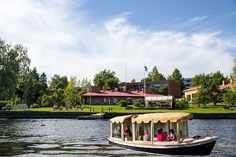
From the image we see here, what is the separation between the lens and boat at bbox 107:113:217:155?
98.4 feet

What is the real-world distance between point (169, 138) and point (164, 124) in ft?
8.73

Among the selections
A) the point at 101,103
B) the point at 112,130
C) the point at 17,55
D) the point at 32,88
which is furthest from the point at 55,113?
the point at 112,130

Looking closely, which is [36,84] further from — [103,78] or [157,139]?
[157,139]

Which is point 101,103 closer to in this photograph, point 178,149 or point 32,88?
point 32,88

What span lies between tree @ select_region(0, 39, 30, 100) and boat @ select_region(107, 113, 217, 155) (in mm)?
58253

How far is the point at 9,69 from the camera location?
9338cm

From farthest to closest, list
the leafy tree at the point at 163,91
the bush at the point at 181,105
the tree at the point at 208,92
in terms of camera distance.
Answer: the leafy tree at the point at 163,91 → the tree at the point at 208,92 → the bush at the point at 181,105

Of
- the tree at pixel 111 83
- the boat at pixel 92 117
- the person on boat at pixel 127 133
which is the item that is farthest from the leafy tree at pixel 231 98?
the person on boat at pixel 127 133

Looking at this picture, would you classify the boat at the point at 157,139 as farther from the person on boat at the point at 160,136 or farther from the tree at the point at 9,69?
the tree at the point at 9,69

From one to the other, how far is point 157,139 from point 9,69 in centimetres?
6671

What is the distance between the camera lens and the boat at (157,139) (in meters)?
30.0

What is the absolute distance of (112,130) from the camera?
129 feet

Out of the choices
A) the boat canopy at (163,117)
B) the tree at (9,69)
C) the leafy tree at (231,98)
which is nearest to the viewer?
the boat canopy at (163,117)

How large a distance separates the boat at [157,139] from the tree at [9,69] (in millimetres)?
58253
